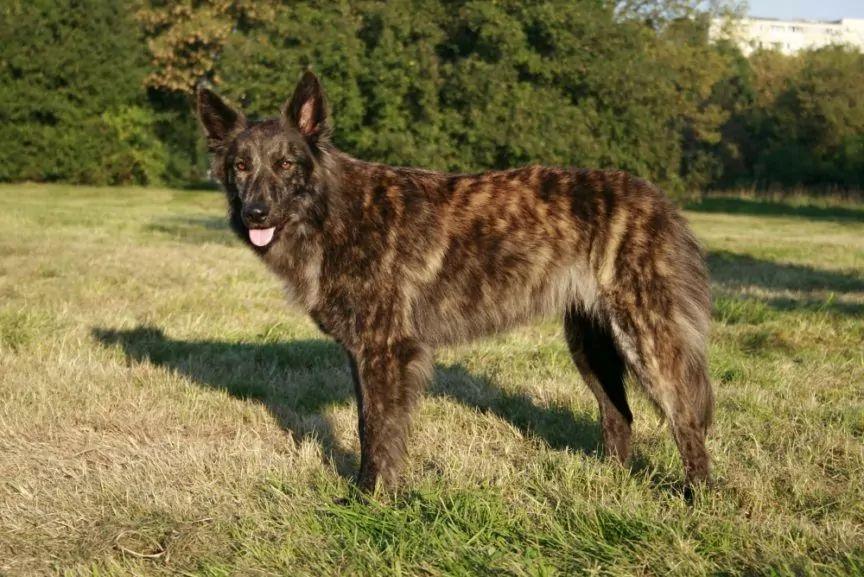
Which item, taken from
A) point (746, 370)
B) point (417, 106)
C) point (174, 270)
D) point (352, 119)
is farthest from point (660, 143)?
point (746, 370)

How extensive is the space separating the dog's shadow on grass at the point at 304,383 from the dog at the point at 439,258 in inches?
30.1

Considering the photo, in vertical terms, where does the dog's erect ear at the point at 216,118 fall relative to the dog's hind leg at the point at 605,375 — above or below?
above

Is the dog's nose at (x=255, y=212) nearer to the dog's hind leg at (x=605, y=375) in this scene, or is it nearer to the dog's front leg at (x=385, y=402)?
the dog's front leg at (x=385, y=402)

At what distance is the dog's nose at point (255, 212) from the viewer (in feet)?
14.8

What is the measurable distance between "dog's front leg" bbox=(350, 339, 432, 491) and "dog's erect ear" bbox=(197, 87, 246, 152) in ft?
4.66

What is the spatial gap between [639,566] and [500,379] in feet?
11.0

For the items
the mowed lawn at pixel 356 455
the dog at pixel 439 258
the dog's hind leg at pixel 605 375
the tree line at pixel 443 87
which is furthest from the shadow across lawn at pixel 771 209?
the dog at pixel 439 258

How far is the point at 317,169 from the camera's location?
4.74m

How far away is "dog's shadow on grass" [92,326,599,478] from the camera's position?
5.54 meters

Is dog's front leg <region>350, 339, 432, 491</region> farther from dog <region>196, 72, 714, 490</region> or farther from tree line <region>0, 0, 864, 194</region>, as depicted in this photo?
tree line <region>0, 0, 864, 194</region>

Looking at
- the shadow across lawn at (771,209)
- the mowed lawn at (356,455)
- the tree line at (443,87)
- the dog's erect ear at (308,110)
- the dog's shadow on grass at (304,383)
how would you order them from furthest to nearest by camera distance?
the shadow across lawn at (771,209) → the tree line at (443,87) → the dog's shadow on grass at (304,383) → the dog's erect ear at (308,110) → the mowed lawn at (356,455)

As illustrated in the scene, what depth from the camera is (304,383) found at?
6.68 metres

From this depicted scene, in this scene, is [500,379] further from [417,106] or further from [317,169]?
[417,106]

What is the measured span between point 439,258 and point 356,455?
129cm
